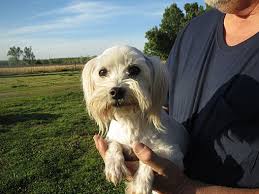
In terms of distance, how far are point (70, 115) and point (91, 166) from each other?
7.92m

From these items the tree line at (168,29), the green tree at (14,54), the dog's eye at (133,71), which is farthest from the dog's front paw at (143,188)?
the green tree at (14,54)

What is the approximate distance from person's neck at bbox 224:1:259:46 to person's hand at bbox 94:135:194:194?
972 mm

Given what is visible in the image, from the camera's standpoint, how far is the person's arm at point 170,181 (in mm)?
2912

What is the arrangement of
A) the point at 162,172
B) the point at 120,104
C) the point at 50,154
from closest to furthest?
the point at 162,172 → the point at 120,104 → the point at 50,154

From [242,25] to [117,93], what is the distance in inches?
40.5

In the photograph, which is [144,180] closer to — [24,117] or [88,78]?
[88,78]

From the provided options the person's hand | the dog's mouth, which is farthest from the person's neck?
the person's hand

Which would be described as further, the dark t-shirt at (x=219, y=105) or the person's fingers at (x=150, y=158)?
the dark t-shirt at (x=219, y=105)

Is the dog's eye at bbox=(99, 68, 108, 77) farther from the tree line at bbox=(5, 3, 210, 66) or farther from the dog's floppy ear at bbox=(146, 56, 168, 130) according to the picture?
the tree line at bbox=(5, 3, 210, 66)

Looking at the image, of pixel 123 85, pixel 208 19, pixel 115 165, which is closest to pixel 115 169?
pixel 115 165

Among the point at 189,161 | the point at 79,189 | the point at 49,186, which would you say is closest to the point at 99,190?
the point at 79,189

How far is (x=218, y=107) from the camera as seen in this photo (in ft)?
10.4

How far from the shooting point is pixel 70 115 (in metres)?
18.5

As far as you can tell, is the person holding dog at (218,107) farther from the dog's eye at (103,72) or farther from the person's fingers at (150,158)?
the dog's eye at (103,72)
